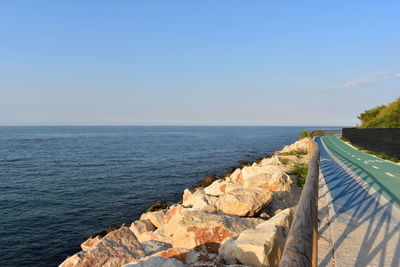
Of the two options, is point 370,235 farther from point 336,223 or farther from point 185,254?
point 185,254

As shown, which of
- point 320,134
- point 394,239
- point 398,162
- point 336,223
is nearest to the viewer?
point 394,239

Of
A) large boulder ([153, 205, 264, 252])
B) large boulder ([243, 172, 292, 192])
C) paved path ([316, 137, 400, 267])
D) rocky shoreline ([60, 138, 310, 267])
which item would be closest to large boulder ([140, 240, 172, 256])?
rocky shoreline ([60, 138, 310, 267])

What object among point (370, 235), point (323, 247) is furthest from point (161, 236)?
point (370, 235)

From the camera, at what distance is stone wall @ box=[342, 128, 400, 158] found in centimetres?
1990

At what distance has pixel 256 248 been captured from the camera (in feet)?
13.2

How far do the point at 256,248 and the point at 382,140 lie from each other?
919 inches

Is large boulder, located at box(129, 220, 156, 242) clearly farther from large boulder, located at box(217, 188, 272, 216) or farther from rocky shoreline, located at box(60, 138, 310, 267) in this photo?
large boulder, located at box(217, 188, 272, 216)

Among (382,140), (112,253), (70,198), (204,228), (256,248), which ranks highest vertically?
(382,140)

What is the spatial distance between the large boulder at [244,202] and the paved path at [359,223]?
1.47 meters

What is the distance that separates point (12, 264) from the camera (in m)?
11.8

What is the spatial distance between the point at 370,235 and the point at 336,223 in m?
0.70

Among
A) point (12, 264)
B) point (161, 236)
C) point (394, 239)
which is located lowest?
point (12, 264)

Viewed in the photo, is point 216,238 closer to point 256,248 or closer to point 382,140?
point 256,248

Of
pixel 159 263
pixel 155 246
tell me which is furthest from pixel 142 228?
pixel 159 263
